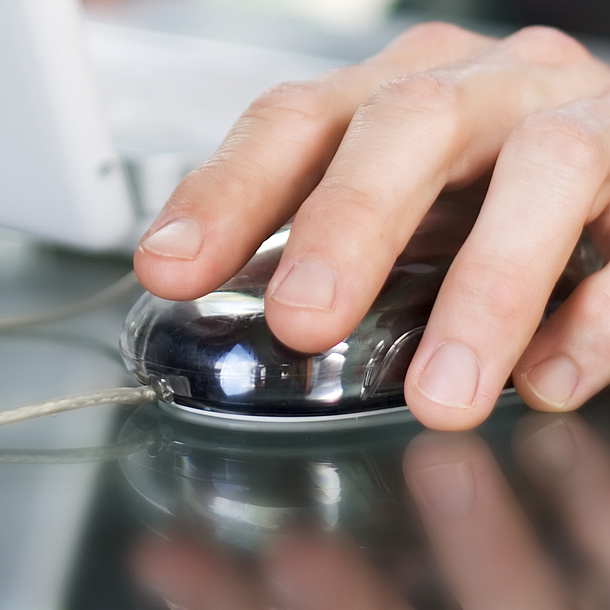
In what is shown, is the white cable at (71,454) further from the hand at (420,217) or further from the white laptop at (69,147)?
the white laptop at (69,147)

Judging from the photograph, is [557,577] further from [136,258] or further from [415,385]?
[136,258]

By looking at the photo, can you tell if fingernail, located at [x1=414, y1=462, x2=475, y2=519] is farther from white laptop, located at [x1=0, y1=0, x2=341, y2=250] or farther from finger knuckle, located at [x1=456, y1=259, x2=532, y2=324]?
white laptop, located at [x1=0, y1=0, x2=341, y2=250]

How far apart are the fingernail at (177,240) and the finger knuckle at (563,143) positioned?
0.62 ft

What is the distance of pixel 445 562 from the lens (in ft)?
1.01

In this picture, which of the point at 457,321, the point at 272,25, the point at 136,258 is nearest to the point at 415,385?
the point at 457,321

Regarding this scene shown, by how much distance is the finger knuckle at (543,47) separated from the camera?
27.1 inches

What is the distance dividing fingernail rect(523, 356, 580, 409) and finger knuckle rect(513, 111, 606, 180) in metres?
0.10

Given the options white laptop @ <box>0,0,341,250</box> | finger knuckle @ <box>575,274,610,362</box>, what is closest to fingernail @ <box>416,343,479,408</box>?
finger knuckle @ <box>575,274,610,362</box>

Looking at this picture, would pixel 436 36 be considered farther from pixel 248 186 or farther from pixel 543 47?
pixel 248 186

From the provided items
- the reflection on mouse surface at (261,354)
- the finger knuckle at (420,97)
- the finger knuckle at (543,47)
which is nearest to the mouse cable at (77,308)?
the reflection on mouse surface at (261,354)

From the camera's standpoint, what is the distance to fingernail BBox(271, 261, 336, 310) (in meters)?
0.35

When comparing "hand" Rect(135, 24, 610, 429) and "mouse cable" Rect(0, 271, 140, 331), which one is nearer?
"hand" Rect(135, 24, 610, 429)

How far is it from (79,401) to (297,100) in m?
0.24

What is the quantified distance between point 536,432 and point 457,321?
79 millimetres
